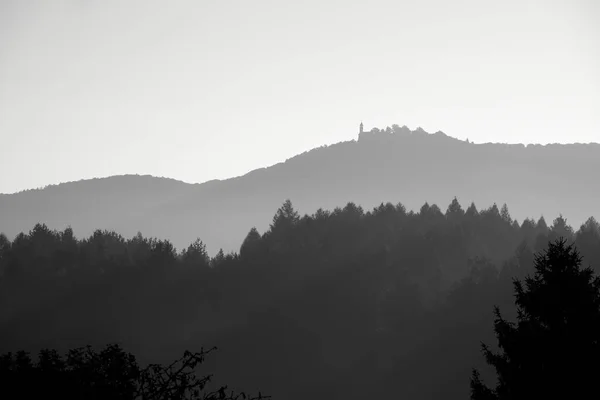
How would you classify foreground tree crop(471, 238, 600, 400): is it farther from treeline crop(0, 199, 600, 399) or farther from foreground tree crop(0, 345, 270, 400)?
treeline crop(0, 199, 600, 399)

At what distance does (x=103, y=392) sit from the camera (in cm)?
1278

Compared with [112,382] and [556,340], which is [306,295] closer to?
[556,340]

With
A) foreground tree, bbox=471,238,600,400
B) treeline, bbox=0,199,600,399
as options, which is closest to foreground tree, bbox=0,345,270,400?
foreground tree, bbox=471,238,600,400

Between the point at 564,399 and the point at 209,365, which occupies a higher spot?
the point at 564,399

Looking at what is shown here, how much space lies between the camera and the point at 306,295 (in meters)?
85.6

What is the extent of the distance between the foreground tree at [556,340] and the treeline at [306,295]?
43909mm

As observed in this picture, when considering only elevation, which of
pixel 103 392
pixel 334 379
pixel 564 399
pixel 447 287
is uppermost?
pixel 103 392

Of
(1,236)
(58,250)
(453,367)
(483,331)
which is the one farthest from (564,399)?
(1,236)

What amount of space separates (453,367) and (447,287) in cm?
2287

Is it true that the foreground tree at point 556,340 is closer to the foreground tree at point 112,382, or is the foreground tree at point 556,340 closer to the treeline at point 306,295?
the foreground tree at point 112,382

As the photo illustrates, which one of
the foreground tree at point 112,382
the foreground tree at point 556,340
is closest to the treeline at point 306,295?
the foreground tree at point 556,340

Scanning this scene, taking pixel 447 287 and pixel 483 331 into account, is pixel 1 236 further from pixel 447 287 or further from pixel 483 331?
pixel 483 331

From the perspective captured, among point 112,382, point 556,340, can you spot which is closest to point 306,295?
point 556,340

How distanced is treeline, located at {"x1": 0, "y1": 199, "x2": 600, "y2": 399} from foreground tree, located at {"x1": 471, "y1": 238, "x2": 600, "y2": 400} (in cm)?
4391
